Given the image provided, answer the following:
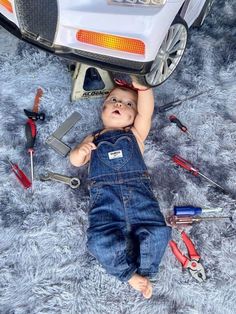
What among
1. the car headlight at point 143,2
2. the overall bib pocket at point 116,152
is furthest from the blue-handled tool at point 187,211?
the car headlight at point 143,2

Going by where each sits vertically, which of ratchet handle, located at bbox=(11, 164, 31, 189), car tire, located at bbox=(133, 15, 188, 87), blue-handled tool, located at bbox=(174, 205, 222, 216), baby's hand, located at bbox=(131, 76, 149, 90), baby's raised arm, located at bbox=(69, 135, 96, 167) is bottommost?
ratchet handle, located at bbox=(11, 164, 31, 189)

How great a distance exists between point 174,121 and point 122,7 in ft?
2.56

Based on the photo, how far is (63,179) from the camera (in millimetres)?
2338

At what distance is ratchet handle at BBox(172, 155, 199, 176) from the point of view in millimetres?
2367

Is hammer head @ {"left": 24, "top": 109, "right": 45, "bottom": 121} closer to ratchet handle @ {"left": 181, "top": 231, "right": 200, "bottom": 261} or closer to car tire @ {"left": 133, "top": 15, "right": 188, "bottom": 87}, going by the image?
car tire @ {"left": 133, "top": 15, "right": 188, "bottom": 87}

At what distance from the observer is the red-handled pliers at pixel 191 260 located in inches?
85.8

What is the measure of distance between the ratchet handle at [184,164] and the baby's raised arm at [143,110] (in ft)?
0.68

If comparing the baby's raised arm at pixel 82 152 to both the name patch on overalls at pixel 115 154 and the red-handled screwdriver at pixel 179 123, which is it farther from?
the red-handled screwdriver at pixel 179 123

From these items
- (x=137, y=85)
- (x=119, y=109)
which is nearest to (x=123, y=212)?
(x=119, y=109)

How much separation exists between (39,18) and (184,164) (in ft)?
3.28

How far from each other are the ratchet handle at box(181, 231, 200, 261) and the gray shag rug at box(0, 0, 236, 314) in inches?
1.2

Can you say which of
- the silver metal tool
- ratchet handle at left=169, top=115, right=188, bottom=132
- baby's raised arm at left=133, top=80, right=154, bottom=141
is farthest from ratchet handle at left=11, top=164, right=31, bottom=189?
ratchet handle at left=169, top=115, right=188, bottom=132

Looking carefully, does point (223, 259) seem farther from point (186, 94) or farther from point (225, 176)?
point (186, 94)

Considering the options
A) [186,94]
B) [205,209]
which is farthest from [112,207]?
[186,94]
